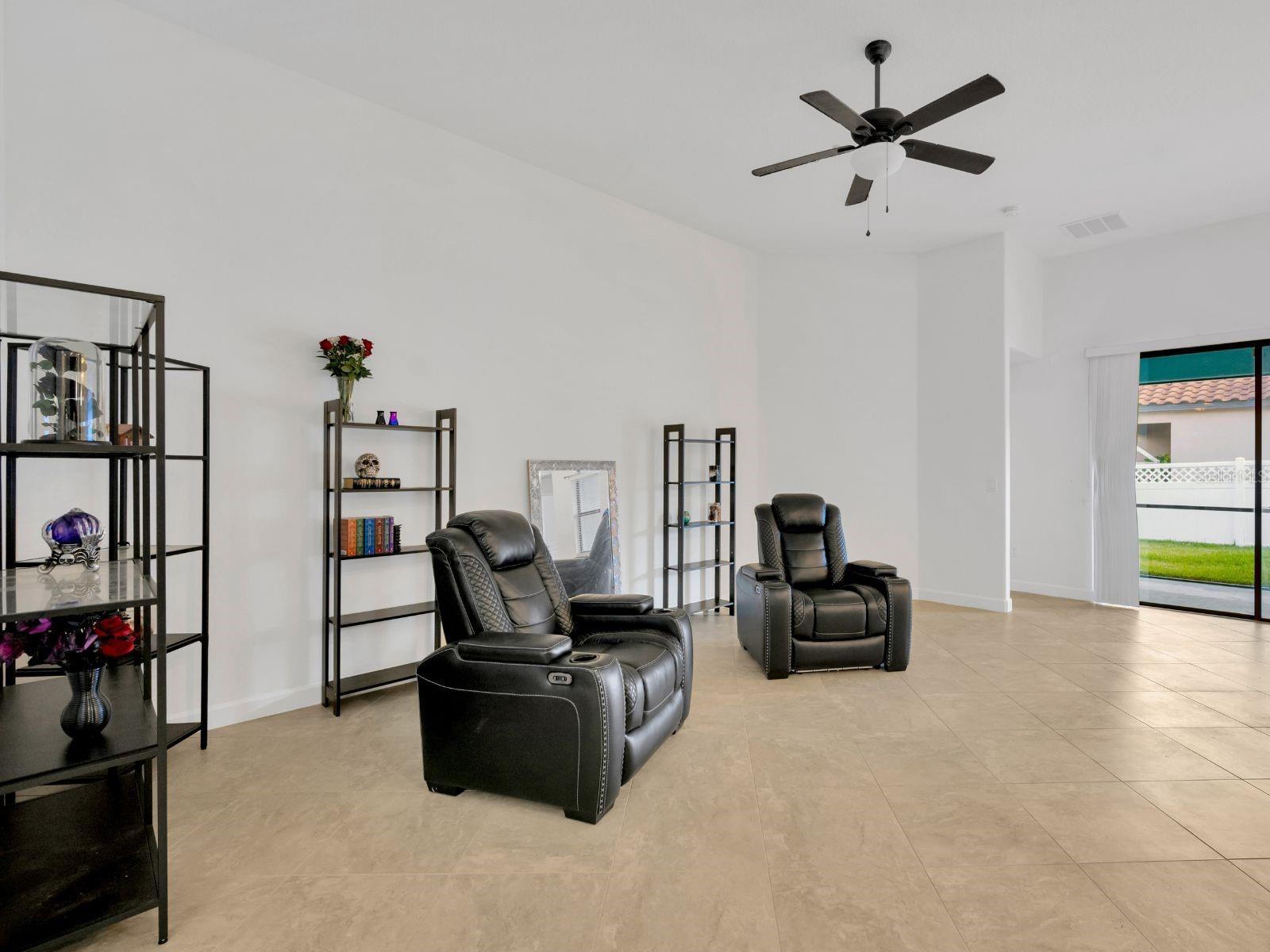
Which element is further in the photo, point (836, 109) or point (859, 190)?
point (859, 190)

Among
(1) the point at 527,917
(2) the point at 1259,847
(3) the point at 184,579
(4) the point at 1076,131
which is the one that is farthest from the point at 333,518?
(4) the point at 1076,131

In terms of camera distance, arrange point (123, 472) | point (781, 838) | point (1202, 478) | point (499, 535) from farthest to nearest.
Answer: point (1202, 478), point (499, 535), point (123, 472), point (781, 838)

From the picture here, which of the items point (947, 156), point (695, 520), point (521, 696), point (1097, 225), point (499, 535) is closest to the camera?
point (521, 696)

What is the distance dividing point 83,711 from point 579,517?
3347 millimetres

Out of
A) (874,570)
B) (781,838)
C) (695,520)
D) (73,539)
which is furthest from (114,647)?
(695,520)

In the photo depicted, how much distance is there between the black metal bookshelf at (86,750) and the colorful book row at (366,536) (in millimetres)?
1099

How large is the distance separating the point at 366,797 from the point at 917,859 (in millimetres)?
2012

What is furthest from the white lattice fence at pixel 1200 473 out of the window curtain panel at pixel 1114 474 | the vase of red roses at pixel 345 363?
the vase of red roses at pixel 345 363

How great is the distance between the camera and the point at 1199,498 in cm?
594

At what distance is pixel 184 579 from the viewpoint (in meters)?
3.21

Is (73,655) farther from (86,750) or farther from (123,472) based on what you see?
(123,472)

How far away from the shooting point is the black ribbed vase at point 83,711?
179cm

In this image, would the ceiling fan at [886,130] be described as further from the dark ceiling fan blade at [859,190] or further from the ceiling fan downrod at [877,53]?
the dark ceiling fan blade at [859,190]

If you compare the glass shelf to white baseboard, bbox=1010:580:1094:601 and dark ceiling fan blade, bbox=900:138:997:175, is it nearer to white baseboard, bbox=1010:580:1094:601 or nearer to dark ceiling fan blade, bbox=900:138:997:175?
dark ceiling fan blade, bbox=900:138:997:175
